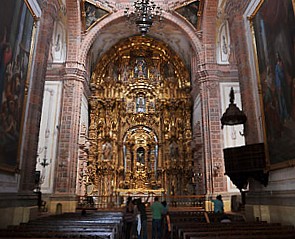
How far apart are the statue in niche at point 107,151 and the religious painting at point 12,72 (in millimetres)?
10534

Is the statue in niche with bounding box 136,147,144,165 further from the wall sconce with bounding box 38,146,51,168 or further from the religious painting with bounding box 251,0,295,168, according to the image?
the religious painting with bounding box 251,0,295,168

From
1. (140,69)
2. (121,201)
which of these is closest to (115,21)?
(140,69)

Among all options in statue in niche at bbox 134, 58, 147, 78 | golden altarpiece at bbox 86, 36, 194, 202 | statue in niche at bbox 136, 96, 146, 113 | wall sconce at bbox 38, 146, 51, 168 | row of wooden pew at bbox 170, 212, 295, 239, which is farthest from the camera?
statue in niche at bbox 134, 58, 147, 78

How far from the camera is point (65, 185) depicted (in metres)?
11.4

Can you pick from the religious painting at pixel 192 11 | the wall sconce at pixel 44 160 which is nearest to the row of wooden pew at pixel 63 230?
the wall sconce at pixel 44 160

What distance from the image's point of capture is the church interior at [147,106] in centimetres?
580

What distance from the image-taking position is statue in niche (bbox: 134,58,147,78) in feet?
62.9

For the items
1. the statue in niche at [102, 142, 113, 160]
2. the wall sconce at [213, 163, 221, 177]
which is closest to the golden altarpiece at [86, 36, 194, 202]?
the statue in niche at [102, 142, 113, 160]

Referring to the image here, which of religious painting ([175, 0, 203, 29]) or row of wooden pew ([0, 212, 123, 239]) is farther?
religious painting ([175, 0, 203, 29])

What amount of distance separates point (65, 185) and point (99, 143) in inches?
224

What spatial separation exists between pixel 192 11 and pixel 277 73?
9206 mm

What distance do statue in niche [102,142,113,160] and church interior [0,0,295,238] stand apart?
6cm

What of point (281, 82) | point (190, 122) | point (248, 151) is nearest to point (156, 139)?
point (190, 122)

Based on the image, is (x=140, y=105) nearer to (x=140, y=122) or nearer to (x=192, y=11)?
(x=140, y=122)
